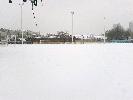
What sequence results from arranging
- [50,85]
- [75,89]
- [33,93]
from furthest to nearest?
[50,85]
[75,89]
[33,93]

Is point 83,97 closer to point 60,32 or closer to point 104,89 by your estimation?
point 104,89

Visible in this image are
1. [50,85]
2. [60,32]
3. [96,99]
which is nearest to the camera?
[96,99]

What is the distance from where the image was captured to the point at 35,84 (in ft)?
29.0

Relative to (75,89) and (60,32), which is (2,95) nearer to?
(75,89)

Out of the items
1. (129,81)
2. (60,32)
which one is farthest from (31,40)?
(129,81)

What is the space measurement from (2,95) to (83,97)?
1530 millimetres

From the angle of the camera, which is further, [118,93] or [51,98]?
[118,93]

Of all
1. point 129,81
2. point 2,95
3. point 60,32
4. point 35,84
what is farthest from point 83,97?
point 60,32

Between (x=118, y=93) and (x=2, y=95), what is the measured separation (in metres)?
2.28

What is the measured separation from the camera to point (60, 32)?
144m

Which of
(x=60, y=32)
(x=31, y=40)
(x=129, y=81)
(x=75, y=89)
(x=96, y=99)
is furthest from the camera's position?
(x=60, y=32)

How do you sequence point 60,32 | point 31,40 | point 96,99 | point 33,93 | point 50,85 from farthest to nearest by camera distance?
point 60,32 < point 31,40 < point 50,85 < point 33,93 < point 96,99

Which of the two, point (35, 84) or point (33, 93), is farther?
point (35, 84)

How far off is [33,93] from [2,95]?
64 cm
